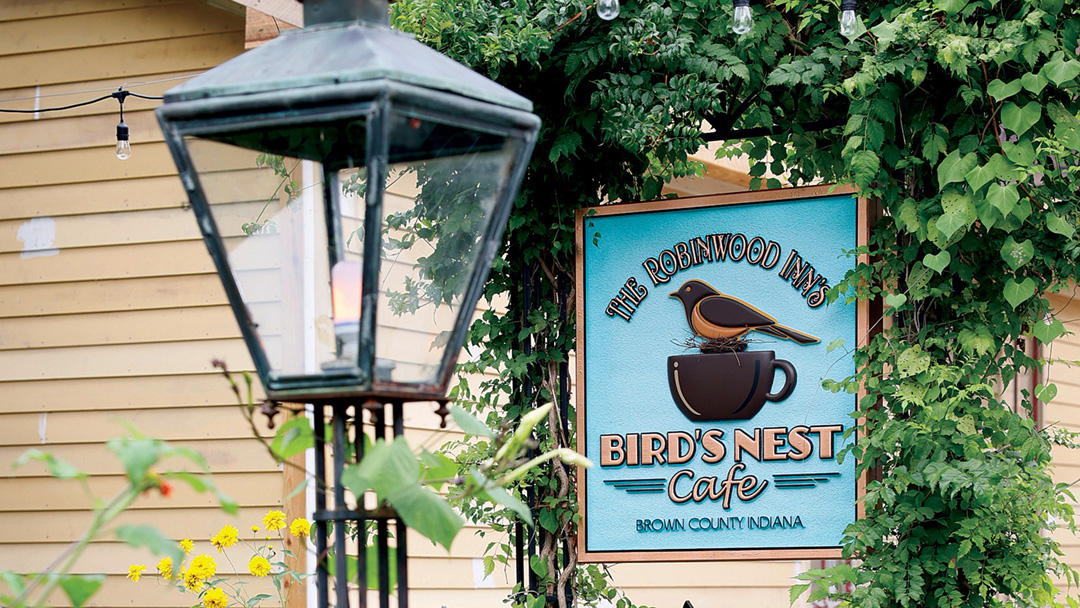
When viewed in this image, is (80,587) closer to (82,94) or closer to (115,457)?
(115,457)

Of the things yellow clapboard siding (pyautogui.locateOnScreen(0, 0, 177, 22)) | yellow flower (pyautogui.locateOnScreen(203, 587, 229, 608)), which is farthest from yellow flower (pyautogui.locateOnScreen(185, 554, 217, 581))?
yellow clapboard siding (pyautogui.locateOnScreen(0, 0, 177, 22))

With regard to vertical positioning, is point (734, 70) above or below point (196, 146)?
above

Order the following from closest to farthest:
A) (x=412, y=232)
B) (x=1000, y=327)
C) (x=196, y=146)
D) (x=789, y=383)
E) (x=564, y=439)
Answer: (x=196, y=146)
(x=412, y=232)
(x=1000, y=327)
(x=789, y=383)
(x=564, y=439)

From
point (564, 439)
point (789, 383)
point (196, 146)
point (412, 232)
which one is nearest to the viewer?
point (196, 146)

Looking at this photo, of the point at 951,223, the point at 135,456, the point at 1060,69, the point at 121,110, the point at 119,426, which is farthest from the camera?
Answer: the point at 119,426

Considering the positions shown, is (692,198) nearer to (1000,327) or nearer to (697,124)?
(697,124)

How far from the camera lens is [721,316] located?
3.42 meters

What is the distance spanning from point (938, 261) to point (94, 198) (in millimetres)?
3568

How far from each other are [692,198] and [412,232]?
5.25ft

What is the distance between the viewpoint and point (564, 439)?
3.61 meters

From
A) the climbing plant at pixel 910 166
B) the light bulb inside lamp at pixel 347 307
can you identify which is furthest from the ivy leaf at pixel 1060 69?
the light bulb inside lamp at pixel 347 307

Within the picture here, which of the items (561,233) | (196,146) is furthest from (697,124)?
(196,146)

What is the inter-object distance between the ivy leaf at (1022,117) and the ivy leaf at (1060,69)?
0.08 m

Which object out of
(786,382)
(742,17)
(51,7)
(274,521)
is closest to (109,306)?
(51,7)
